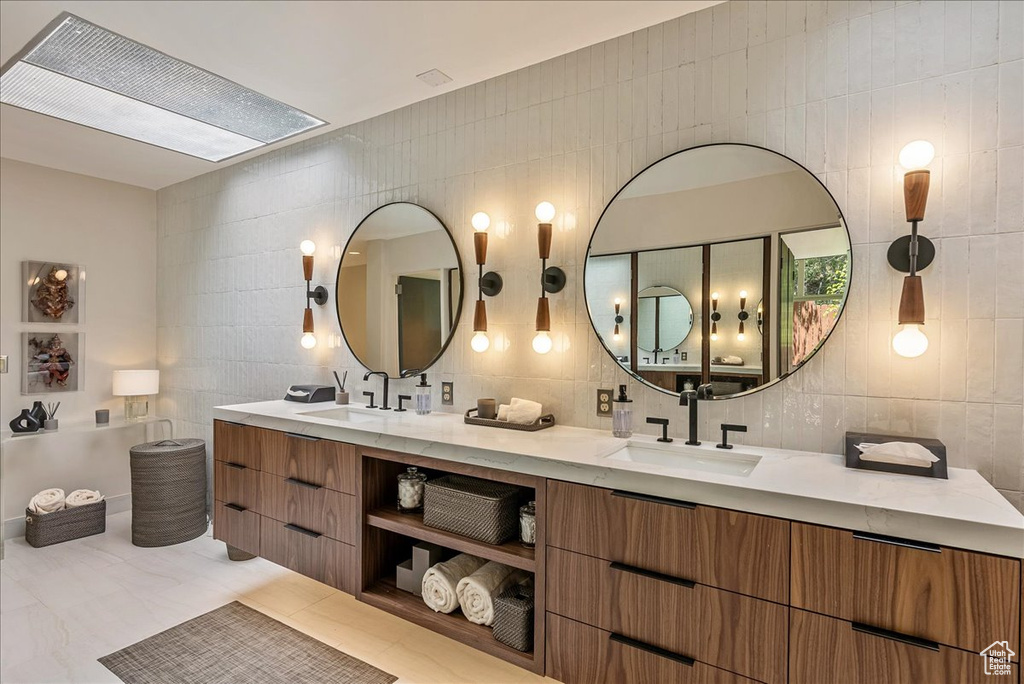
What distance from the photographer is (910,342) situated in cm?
157

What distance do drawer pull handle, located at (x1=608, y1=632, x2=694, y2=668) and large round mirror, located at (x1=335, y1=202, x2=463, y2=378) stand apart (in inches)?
A: 62.1

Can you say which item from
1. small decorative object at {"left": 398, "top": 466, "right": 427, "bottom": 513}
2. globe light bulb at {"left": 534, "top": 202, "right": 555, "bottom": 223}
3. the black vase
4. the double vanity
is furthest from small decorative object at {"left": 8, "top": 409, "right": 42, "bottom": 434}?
globe light bulb at {"left": 534, "top": 202, "right": 555, "bottom": 223}

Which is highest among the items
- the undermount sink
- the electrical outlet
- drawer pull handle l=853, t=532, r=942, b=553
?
the electrical outlet

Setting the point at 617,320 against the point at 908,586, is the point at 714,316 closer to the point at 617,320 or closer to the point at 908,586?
the point at 617,320

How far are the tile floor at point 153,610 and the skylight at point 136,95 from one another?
2.54 m

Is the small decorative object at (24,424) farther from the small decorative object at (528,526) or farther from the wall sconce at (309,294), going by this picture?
the small decorative object at (528,526)

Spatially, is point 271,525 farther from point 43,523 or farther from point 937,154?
point 937,154

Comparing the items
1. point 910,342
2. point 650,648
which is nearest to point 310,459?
point 650,648

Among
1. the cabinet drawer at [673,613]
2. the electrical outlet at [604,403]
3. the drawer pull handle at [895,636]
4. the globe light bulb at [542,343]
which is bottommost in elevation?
the cabinet drawer at [673,613]

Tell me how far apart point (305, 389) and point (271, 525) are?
0.80m

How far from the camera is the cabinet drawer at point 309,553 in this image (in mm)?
2283

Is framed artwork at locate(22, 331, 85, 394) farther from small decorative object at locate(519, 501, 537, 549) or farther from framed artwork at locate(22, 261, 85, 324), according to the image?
small decorative object at locate(519, 501, 537, 549)

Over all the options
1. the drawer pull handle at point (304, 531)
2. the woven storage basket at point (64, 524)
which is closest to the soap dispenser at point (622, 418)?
the drawer pull handle at point (304, 531)

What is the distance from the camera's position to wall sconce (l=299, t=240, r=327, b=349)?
10.6 ft
